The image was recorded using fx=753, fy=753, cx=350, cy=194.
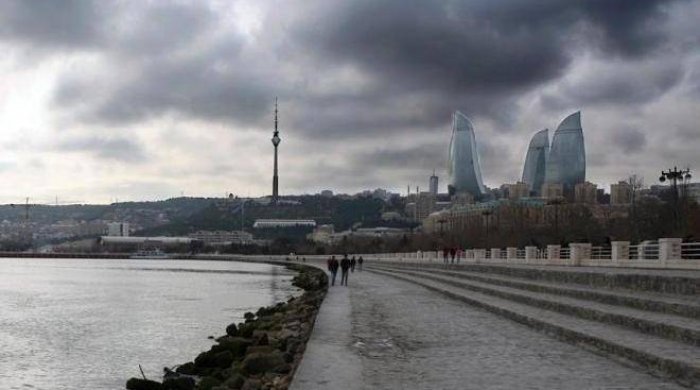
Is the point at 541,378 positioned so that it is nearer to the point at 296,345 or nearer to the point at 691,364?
the point at 691,364

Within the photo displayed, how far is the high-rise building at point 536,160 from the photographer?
18700cm

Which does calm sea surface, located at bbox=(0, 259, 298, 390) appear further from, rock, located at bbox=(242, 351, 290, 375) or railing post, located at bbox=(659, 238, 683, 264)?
railing post, located at bbox=(659, 238, 683, 264)

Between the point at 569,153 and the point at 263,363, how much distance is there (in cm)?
15877

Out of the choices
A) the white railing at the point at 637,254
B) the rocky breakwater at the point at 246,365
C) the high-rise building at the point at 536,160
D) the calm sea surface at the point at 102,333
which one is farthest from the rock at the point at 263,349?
the high-rise building at the point at 536,160

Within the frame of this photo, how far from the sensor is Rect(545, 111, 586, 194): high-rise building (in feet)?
530

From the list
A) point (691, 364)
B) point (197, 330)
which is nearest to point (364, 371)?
point (691, 364)

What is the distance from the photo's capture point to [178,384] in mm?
12539

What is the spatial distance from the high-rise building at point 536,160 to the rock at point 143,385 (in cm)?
17839

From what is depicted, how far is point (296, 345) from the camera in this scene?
514 inches

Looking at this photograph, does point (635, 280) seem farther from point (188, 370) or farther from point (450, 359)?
point (188, 370)

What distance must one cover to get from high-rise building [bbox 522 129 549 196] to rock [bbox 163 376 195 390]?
178814 mm

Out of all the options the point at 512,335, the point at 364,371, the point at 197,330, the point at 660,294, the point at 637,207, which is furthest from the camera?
the point at 637,207

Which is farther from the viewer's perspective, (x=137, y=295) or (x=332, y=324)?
(x=137, y=295)

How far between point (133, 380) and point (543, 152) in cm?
18167
